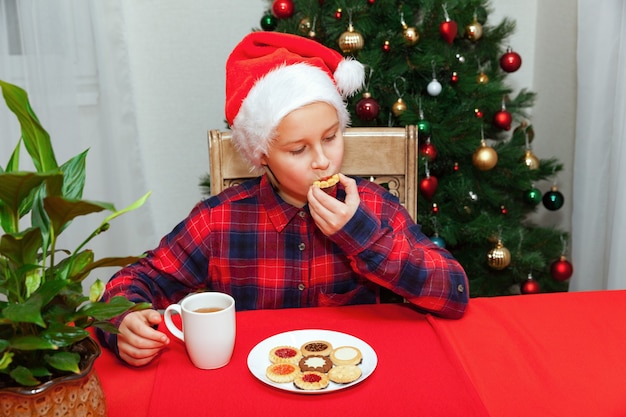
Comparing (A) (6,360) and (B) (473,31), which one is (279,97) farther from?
(B) (473,31)

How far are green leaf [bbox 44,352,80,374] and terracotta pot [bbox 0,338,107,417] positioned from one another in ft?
0.07

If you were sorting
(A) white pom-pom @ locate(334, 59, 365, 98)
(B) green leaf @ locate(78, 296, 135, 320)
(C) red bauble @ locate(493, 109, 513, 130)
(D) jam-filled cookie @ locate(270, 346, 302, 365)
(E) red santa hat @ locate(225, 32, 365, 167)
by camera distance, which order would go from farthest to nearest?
1. (C) red bauble @ locate(493, 109, 513, 130)
2. (A) white pom-pom @ locate(334, 59, 365, 98)
3. (E) red santa hat @ locate(225, 32, 365, 167)
4. (D) jam-filled cookie @ locate(270, 346, 302, 365)
5. (B) green leaf @ locate(78, 296, 135, 320)

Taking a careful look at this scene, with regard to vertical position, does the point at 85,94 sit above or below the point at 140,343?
above

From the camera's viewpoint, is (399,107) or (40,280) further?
(399,107)

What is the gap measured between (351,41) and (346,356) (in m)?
1.21

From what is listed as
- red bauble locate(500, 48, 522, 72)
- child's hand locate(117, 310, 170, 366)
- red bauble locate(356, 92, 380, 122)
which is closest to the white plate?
child's hand locate(117, 310, 170, 366)

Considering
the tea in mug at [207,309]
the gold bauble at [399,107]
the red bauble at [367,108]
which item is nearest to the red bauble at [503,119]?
the gold bauble at [399,107]

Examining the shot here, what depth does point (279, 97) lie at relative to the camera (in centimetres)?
122

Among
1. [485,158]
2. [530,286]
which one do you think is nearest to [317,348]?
[485,158]

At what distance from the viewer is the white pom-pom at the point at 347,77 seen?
4.38 feet

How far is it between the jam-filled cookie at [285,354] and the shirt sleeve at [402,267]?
8.9 inches

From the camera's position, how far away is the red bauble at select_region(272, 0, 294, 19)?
202cm

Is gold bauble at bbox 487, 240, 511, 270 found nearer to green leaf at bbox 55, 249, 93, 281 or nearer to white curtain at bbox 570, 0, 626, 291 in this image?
white curtain at bbox 570, 0, 626, 291

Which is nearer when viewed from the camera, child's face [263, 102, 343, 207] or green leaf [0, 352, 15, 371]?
green leaf [0, 352, 15, 371]
